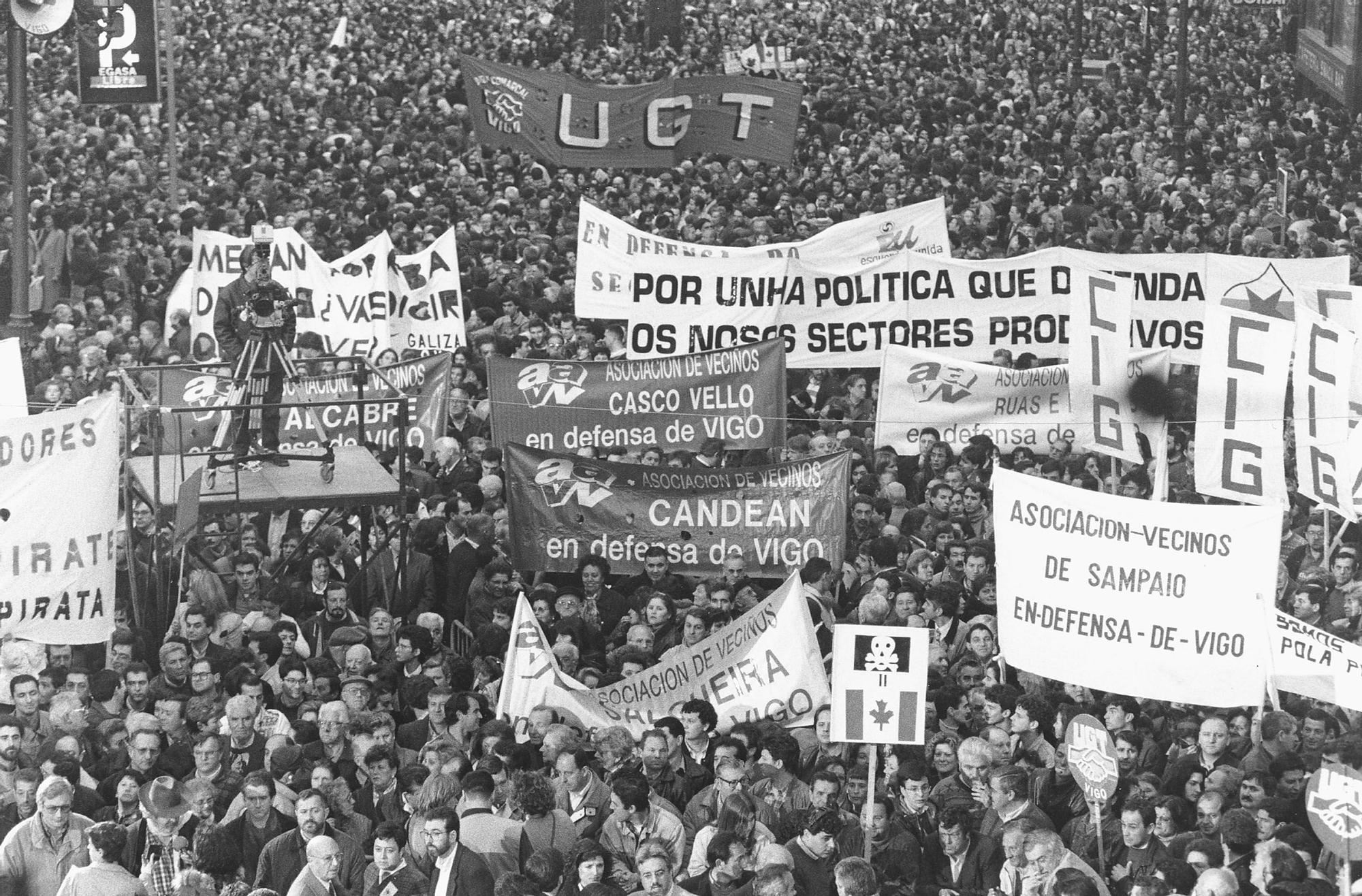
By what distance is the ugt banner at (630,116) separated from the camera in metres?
23.6

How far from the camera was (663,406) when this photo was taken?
15703mm

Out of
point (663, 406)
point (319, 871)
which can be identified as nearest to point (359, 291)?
point (663, 406)

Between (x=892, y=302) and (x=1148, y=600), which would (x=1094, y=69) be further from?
(x=1148, y=600)

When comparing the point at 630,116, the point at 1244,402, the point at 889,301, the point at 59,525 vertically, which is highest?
the point at 1244,402

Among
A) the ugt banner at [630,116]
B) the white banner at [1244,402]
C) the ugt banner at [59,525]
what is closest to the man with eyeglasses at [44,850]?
the ugt banner at [59,525]

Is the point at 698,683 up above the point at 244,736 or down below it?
above

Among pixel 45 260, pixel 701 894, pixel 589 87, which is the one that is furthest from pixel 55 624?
pixel 589 87

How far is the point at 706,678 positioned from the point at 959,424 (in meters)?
5.26

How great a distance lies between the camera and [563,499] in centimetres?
1412

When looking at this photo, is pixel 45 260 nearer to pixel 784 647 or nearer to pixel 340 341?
pixel 340 341

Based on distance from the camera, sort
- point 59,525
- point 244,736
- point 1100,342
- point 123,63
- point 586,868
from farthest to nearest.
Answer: point 123,63, point 1100,342, point 59,525, point 244,736, point 586,868

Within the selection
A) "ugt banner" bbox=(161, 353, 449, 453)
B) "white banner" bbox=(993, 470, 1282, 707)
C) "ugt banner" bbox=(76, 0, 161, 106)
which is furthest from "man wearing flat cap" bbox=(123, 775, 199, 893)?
"ugt banner" bbox=(76, 0, 161, 106)

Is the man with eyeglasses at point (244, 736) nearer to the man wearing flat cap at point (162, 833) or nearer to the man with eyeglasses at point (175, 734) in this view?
the man with eyeglasses at point (175, 734)

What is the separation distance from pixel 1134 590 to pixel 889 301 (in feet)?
24.8
